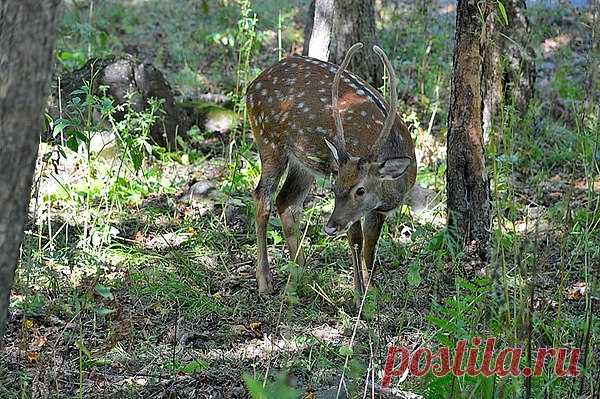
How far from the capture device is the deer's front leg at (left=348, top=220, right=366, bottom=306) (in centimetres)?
616

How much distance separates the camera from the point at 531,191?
782 centimetres

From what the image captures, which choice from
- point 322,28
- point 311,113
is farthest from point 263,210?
point 322,28

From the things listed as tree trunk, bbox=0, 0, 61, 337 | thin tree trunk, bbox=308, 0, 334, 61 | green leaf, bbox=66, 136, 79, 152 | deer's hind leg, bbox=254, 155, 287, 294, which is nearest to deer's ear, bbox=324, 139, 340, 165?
deer's hind leg, bbox=254, 155, 287, 294

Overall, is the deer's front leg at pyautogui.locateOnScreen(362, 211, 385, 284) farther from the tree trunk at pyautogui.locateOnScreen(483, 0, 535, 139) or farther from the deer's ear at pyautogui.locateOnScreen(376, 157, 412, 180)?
the tree trunk at pyautogui.locateOnScreen(483, 0, 535, 139)

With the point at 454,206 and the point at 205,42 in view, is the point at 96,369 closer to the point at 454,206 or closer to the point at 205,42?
the point at 454,206

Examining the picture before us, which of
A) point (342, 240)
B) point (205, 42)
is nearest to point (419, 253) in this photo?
point (342, 240)

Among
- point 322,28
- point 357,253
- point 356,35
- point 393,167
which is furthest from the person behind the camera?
point 356,35

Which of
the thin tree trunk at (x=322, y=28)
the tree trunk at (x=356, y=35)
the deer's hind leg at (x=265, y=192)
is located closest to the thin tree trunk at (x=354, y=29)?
the tree trunk at (x=356, y=35)

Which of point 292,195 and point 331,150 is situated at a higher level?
point 331,150

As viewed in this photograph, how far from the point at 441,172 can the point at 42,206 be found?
300 cm

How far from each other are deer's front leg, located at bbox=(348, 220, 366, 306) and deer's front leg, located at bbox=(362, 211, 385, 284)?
36 millimetres

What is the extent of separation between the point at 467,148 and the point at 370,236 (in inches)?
31.6

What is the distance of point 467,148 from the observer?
625 cm

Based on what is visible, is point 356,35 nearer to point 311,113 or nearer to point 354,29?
point 354,29
